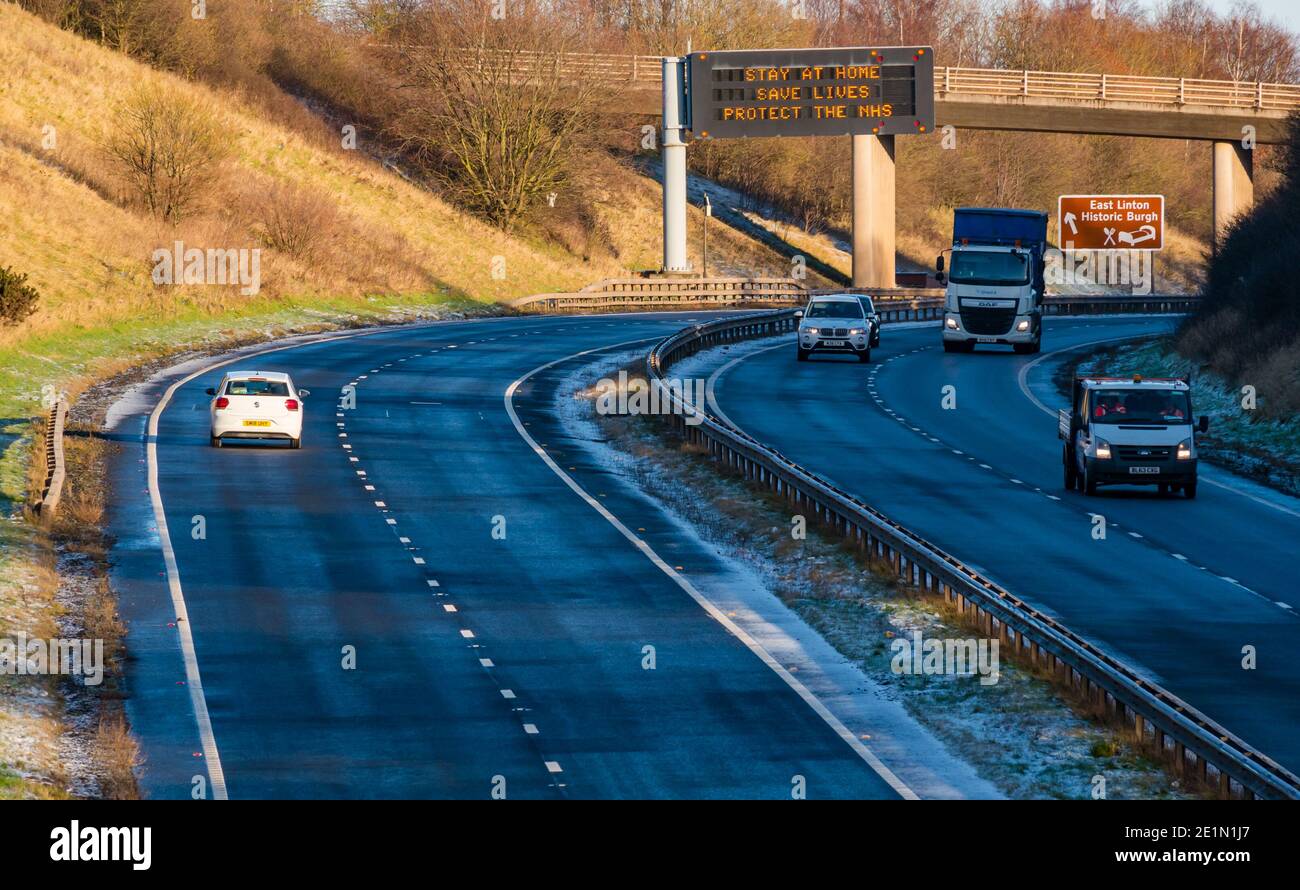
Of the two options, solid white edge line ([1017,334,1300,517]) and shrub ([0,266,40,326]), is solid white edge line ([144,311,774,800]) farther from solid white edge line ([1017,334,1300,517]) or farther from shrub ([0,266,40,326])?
solid white edge line ([1017,334,1300,517])

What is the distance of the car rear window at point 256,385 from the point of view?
3691 centimetres

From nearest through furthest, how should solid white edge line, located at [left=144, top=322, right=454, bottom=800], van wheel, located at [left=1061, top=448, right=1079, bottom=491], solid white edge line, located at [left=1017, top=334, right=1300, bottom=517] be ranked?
solid white edge line, located at [left=144, top=322, right=454, bottom=800]
solid white edge line, located at [left=1017, top=334, right=1300, bottom=517]
van wheel, located at [left=1061, top=448, right=1079, bottom=491]

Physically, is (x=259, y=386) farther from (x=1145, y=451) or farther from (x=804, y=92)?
(x=804, y=92)

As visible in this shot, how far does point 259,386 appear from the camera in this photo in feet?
122

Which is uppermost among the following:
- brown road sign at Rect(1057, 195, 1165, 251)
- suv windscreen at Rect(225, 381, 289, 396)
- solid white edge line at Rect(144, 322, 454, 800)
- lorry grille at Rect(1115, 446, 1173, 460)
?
brown road sign at Rect(1057, 195, 1165, 251)

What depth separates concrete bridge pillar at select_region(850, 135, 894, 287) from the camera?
89250 mm

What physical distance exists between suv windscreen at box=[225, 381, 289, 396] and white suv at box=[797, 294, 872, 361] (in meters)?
24.3

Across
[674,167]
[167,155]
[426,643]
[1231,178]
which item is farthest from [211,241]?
[426,643]

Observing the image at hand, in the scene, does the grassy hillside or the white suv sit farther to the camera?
the white suv

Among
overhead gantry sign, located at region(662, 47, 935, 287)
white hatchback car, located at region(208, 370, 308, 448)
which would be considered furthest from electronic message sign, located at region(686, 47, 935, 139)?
white hatchback car, located at region(208, 370, 308, 448)

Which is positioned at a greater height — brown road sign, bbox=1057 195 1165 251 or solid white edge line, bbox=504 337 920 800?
brown road sign, bbox=1057 195 1165 251

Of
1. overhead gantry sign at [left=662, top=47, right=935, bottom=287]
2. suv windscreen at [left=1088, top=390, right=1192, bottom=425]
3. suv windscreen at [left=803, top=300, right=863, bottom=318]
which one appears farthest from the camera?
overhead gantry sign at [left=662, top=47, right=935, bottom=287]

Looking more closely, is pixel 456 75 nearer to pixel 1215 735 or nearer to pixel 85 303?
pixel 85 303

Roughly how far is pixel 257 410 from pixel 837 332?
25.2 m
